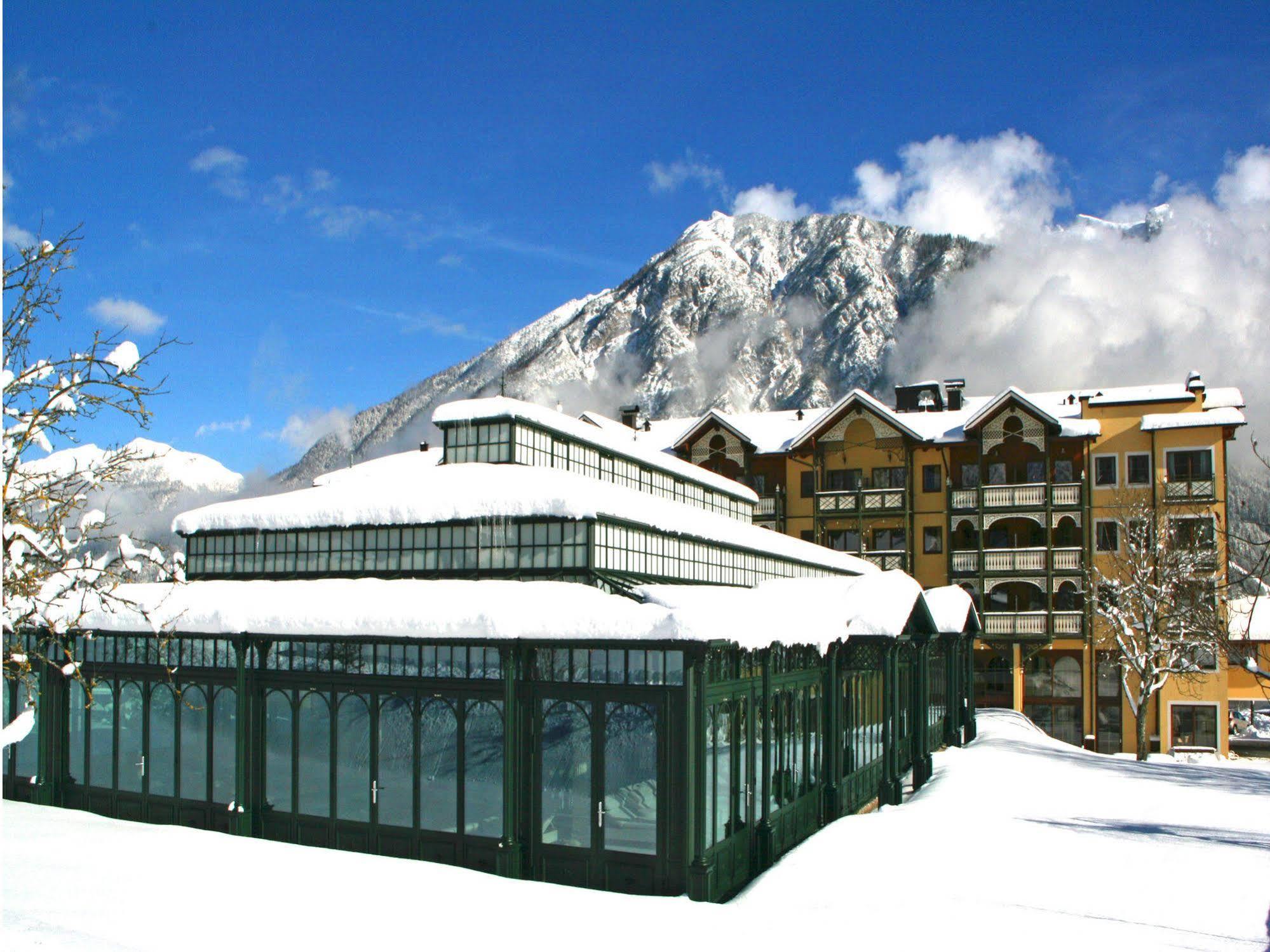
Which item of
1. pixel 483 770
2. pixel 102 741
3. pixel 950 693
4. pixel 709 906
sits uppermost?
pixel 483 770

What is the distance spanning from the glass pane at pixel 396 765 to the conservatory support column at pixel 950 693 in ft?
66.5

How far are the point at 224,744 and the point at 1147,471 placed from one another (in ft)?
131

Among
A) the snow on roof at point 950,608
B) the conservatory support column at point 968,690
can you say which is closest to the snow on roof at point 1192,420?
the conservatory support column at point 968,690

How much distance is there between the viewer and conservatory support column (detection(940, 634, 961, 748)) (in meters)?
32.0

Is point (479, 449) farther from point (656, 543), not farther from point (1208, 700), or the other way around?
point (1208, 700)

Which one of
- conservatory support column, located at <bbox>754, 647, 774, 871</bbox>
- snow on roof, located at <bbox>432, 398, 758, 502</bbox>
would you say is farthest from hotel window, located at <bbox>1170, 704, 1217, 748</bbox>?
conservatory support column, located at <bbox>754, 647, 774, 871</bbox>

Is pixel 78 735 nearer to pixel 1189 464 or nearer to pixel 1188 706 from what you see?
pixel 1189 464

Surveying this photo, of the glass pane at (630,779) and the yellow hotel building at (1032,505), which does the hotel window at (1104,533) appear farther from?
the glass pane at (630,779)

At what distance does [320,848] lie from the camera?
16.3 metres

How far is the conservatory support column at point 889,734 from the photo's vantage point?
75.0ft

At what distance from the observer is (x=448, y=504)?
20.3m

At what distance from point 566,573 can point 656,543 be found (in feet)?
12.1

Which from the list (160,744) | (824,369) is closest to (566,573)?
(160,744)

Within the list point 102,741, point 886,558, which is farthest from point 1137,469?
point 102,741
